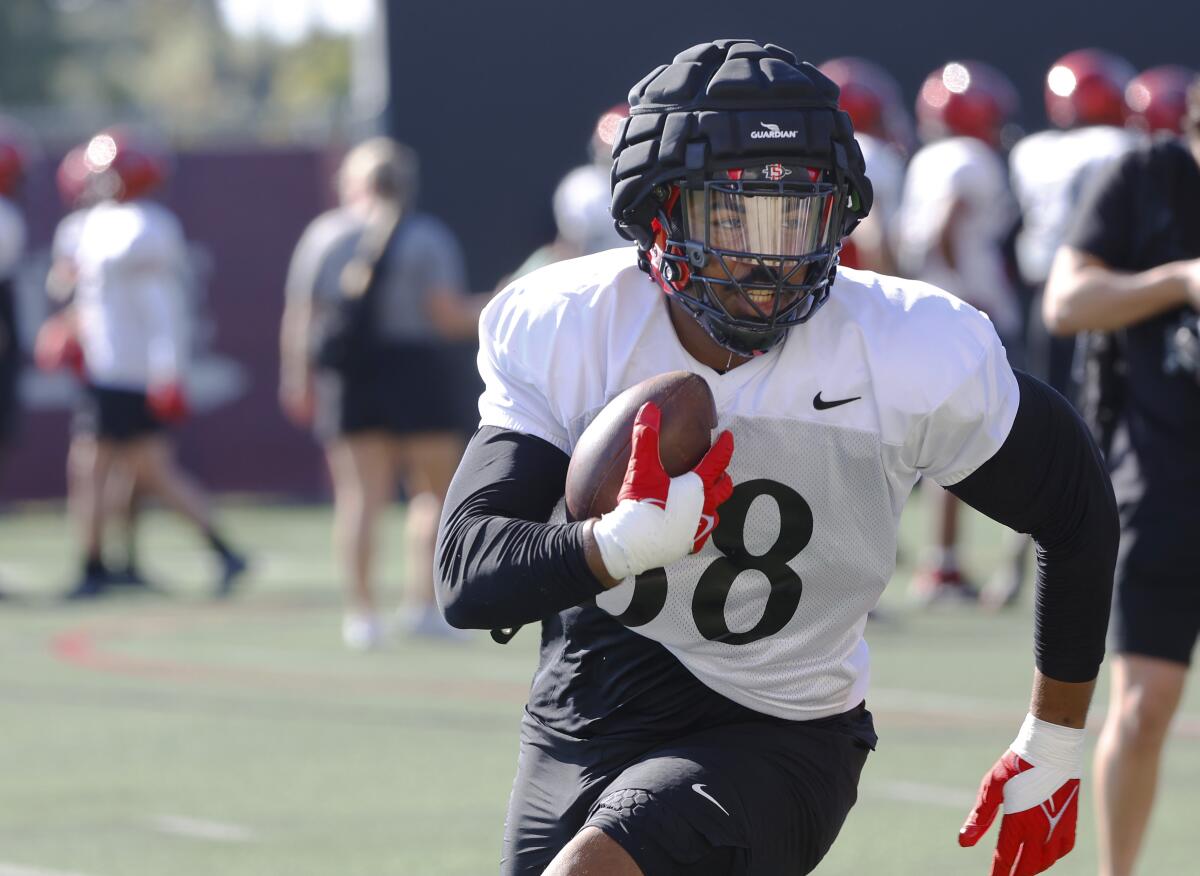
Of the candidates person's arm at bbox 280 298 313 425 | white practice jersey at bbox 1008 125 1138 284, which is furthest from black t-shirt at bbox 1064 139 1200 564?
person's arm at bbox 280 298 313 425

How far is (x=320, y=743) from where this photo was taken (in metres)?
6.94

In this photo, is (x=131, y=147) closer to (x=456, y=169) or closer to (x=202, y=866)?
(x=456, y=169)

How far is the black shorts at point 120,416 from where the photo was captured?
33.9ft

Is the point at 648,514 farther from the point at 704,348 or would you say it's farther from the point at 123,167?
the point at 123,167

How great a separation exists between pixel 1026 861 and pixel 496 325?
1.21 meters

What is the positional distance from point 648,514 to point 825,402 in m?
0.47

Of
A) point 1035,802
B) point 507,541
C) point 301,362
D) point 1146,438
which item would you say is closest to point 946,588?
point 301,362

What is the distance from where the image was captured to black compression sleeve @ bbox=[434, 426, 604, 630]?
296 centimetres

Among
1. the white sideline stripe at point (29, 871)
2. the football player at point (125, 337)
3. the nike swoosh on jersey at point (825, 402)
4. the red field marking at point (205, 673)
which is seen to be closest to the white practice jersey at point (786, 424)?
the nike swoosh on jersey at point (825, 402)

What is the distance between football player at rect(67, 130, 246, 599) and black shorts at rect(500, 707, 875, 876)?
7115 mm

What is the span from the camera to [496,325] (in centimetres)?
336

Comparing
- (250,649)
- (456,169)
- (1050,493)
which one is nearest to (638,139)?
(1050,493)

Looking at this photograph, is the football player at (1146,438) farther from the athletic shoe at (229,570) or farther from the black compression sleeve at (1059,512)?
the athletic shoe at (229,570)

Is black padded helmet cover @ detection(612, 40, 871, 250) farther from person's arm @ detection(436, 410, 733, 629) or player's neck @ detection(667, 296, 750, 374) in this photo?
person's arm @ detection(436, 410, 733, 629)
